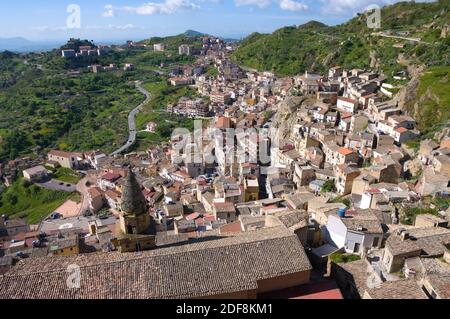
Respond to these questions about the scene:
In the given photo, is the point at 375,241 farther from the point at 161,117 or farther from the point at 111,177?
the point at 161,117

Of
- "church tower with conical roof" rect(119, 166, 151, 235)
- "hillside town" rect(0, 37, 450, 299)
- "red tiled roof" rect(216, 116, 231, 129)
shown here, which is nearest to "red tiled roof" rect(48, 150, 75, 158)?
A: "hillside town" rect(0, 37, 450, 299)

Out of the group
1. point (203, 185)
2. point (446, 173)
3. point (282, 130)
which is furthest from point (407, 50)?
point (203, 185)

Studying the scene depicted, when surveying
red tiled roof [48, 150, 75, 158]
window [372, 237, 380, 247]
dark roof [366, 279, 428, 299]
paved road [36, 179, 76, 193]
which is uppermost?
dark roof [366, 279, 428, 299]

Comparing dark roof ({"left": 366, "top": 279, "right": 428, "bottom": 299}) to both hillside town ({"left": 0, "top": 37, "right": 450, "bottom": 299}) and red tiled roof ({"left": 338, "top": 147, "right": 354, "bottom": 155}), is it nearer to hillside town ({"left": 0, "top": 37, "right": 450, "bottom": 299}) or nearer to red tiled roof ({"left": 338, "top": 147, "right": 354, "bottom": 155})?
hillside town ({"left": 0, "top": 37, "right": 450, "bottom": 299})

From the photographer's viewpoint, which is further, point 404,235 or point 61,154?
point 61,154

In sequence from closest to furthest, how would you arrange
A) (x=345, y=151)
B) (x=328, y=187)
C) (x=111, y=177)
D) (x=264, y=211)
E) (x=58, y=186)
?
(x=264, y=211)
(x=328, y=187)
(x=345, y=151)
(x=111, y=177)
(x=58, y=186)

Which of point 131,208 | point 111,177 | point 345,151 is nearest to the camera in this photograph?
point 131,208

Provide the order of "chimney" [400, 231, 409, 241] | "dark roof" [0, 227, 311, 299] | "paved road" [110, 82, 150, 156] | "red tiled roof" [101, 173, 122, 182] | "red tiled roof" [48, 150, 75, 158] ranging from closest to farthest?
"dark roof" [0, 227, 311, 299] → "chimney" [400, 231, 409, 241] → "red tiled roof" [101, 173, 122, 182] → "red tiled roof" [48, 150, 75, 158] → "paved road" [110, 82, 150, 156]

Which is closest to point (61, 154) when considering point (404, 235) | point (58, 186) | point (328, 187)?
point (58, 186)
